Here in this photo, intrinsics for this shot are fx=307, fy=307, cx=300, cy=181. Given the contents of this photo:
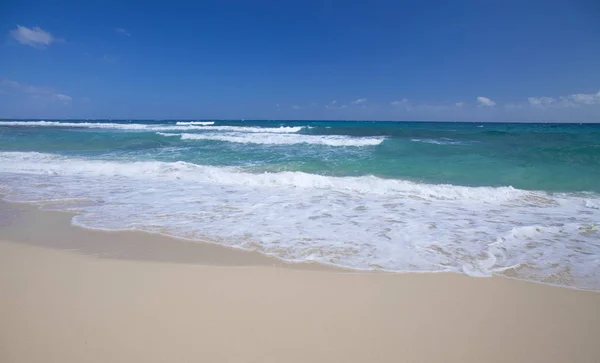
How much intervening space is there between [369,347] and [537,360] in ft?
3.65

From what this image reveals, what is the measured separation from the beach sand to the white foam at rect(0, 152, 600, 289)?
0.50 meters

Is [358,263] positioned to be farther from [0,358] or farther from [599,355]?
[0,358]

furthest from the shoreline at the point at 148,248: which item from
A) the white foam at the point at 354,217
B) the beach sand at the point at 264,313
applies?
the white foam at the point at 354,217

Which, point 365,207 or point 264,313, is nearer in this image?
point 264,313

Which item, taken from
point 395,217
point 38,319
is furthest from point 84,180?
point 395,217

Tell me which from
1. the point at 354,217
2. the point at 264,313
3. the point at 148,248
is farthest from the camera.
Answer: the point at 354,217

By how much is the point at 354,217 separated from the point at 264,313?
317 centimetres

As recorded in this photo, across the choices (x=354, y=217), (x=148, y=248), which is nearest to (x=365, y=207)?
(x=354, y=217)

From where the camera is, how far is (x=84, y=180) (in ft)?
27.4

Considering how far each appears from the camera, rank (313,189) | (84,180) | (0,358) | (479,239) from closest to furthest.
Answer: (0,358) → (479,239) → (313,189) → (84,180)

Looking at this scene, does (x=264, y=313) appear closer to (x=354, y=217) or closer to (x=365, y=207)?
(x=354, y=217)

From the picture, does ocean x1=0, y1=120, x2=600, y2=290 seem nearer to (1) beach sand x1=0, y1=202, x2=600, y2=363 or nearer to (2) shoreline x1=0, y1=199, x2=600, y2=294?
(2) shoreline x1=0, y1=199, x2=600, y2=294

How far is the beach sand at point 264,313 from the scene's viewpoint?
6.77 ft

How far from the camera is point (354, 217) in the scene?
5363 millimetres
